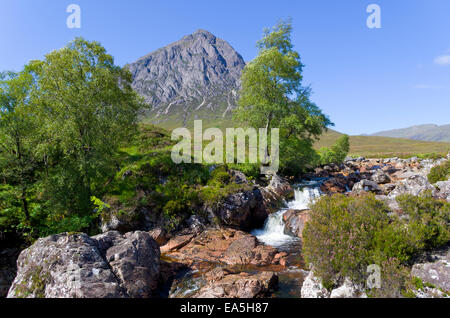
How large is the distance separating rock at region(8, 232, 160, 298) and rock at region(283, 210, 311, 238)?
38.8 feet

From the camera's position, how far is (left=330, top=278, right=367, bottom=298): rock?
26.6ft

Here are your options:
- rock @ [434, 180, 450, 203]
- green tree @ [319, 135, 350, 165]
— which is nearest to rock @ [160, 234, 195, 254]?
rock @ [434, 180, 450, 203]

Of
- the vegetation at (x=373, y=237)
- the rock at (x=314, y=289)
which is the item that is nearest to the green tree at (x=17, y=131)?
the rock at (x=314, y=289)

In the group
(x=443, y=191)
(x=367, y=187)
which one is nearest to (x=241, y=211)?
(x=443, y=191)

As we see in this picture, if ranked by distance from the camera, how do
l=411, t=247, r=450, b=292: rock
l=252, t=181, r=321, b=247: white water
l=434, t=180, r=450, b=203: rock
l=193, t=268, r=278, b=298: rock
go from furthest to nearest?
l=252, t=181, r=321, b=247: white water, l=434, t=180, r=450, b=203: rock, l=193, t=268, r=278, b=298: rock, l=411, t=247, r=450, b=292: rock

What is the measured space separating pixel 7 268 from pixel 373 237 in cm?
A: 2020

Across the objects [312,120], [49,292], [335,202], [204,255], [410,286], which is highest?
[312,120]

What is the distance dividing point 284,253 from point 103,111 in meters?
19.7

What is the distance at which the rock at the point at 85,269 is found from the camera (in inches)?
363

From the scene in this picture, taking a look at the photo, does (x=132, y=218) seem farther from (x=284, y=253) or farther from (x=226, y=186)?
(x=284, y=253)

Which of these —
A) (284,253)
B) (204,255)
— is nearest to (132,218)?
(204,255)

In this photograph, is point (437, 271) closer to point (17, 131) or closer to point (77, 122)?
point (77, 122)

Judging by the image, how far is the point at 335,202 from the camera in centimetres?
1071

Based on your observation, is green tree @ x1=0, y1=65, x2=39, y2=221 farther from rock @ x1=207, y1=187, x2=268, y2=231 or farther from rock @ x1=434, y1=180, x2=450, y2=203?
rock @ x1=434, y1=180, x2=450, y2=203
